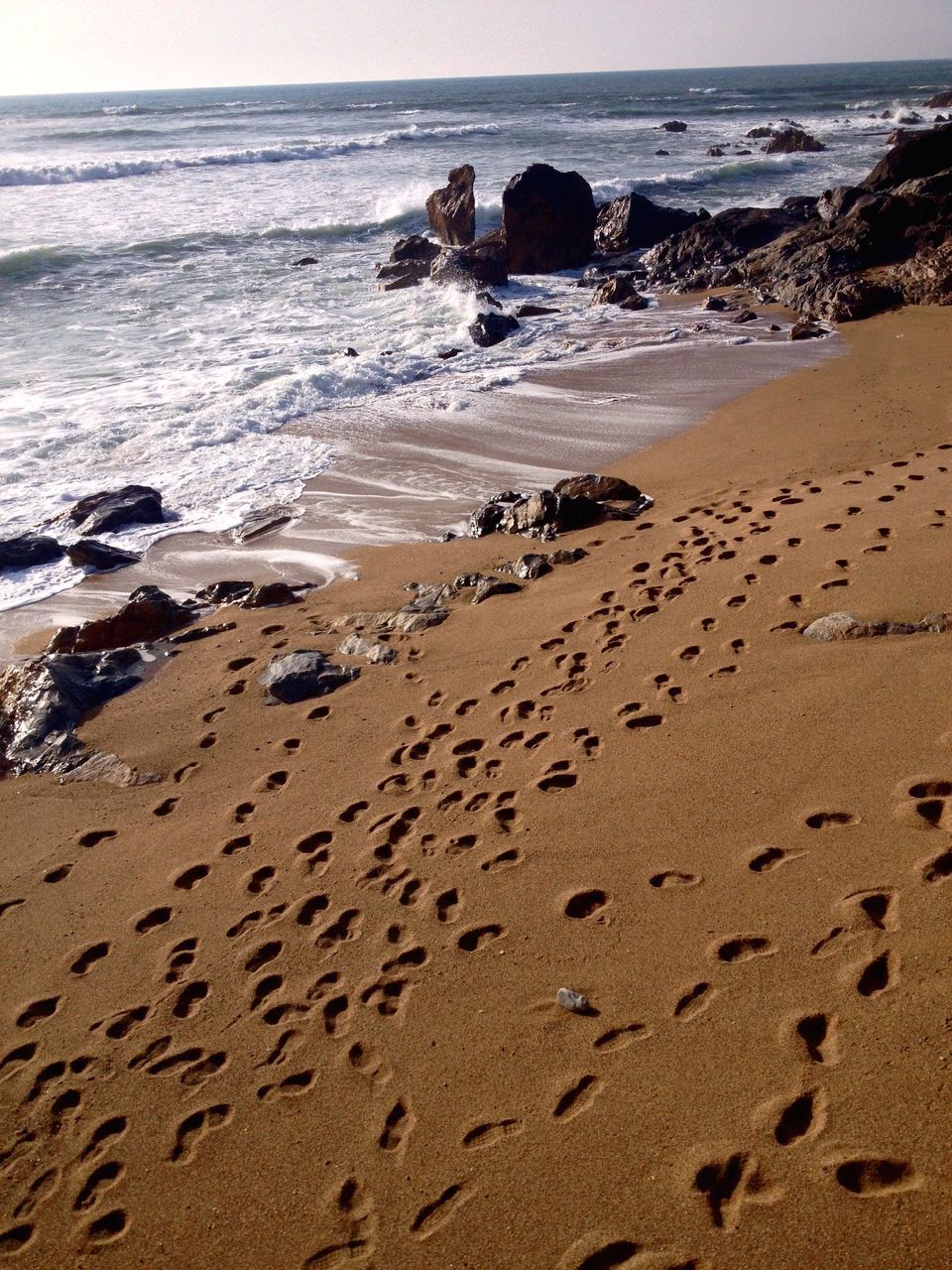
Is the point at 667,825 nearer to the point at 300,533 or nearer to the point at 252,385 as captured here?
the point at 300,533

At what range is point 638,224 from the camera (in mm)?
19578

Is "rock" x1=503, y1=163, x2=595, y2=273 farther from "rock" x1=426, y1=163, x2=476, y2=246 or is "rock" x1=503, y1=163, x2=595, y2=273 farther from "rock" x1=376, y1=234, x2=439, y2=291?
"rock" x1=426, y1=163, x2=476, y2=246

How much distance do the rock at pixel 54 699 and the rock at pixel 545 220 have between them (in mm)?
15181

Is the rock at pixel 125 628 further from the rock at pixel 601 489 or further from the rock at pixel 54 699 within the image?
the rock at pixel 601 489

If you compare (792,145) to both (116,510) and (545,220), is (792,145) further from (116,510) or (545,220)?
(116,510)

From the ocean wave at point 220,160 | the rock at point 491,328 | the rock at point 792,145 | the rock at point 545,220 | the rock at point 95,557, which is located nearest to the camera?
the rock at point 95,557

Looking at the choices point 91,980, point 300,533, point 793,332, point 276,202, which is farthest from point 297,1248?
point 276,202

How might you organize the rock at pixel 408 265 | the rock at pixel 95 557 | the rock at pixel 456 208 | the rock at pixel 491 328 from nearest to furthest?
the rock at pixel 95 557
the rock at pixel 491 328
the rock at pixel 408 265
the rock at pixel 456 208

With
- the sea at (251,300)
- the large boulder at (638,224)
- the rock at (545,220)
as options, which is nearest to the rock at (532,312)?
the sea at (251,300)

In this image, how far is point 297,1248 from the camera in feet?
8.26

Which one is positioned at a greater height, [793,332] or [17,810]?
[793,332]

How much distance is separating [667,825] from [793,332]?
1044 cm

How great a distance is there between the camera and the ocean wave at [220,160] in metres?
34.4

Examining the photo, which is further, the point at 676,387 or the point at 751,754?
the point at 676,387
